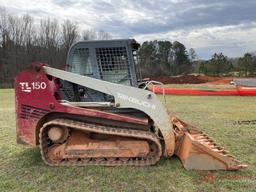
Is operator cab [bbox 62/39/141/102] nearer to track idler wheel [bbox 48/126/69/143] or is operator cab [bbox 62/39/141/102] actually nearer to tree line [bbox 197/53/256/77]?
track idler wheel [bbox 48/126/69/143]

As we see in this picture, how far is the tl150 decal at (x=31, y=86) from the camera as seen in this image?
658 centimetres

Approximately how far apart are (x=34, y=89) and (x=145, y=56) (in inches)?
2250

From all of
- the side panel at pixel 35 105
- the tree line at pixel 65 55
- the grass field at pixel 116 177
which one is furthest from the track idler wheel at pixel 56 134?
the tree line at pixel 65 55

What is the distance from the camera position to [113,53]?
7.04 metres

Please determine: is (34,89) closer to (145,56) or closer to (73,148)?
(73,148)

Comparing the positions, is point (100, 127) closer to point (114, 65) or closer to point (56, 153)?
point (56, 153)

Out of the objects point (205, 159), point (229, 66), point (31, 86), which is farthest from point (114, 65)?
point (229, 66)

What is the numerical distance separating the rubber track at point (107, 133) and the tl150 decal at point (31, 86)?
26.7 inches

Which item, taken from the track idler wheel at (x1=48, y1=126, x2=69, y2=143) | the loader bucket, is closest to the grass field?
the loader bucket

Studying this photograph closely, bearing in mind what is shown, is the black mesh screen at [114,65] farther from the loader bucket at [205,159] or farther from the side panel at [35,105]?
the loader bucket at [205,159]

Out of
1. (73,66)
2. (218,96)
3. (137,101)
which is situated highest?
(73,66)

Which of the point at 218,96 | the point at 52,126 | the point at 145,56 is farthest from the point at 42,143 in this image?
the point at 145,56

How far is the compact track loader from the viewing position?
6.41 m

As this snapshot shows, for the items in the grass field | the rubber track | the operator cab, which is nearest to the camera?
the grass field
